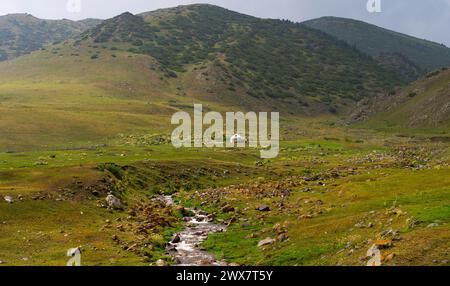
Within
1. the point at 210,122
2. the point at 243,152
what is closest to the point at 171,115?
the point at 210,122

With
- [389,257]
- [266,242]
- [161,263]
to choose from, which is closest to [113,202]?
[266,242]

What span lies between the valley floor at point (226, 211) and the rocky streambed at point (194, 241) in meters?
0.75

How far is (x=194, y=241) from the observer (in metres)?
38.8

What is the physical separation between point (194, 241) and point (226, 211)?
→ 11.5m

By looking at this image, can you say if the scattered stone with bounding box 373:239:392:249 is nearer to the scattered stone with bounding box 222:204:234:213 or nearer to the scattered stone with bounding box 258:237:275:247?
the scattered stone with bounding box 258:237:275:247

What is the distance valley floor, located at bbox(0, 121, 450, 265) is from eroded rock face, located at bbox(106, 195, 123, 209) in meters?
0.56

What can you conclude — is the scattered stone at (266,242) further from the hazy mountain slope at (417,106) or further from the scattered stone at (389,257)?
the hazy mountain slope at (417,106)

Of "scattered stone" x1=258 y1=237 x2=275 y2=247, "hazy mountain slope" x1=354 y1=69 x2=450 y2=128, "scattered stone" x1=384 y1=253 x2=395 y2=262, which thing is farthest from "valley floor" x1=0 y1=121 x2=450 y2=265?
"hazy mountain slope" x1=354 y1=69 x2=450 y2=128

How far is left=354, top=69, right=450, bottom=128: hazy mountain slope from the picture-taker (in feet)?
493

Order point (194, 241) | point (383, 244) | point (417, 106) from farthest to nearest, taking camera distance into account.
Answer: point (417, 106)
point (194, 241)
point (383, 244)

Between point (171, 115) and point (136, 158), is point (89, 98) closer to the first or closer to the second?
point (171, 115)

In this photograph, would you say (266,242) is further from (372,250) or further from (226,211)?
(226,211)
